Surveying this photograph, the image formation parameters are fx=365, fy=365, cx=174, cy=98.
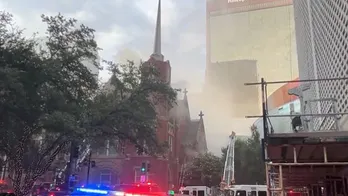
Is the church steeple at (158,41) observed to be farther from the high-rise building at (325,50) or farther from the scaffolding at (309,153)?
the scaffolding at (309,153)

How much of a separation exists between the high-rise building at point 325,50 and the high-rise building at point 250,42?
45.7 metres

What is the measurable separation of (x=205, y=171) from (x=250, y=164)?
23.7 feet

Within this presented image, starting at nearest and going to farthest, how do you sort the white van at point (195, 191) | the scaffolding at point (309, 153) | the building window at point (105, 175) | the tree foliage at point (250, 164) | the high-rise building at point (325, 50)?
1. the scaffolding at point (309, 153)
2. the high-rise building at point (325, 50)
3. the building window at point (105, 175)
4. the white van at point (195, 191)
5. the tree foliage at point (250, 164)

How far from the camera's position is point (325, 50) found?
1370 centimetres

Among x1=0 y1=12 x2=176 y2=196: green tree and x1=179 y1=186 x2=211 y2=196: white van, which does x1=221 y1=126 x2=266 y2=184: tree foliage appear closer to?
x1=179 y1=186 x2=211 y2=196: white van

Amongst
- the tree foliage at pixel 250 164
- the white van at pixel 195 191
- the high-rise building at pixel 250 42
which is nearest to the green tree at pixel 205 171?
the tree foliage at pixel 250 164

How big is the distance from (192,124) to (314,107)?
59.8 m

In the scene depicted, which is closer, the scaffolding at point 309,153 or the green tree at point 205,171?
the scaffolding at point 309,153

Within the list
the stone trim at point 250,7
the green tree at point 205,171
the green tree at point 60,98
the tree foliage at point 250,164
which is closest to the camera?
the green tree at point 60,98

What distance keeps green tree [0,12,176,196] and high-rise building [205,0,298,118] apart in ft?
120

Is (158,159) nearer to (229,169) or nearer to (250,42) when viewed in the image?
(229,169)

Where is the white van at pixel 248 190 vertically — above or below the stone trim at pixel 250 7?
below

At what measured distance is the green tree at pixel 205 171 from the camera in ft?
191

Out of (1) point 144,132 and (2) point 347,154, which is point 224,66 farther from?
(2) point 347,154
